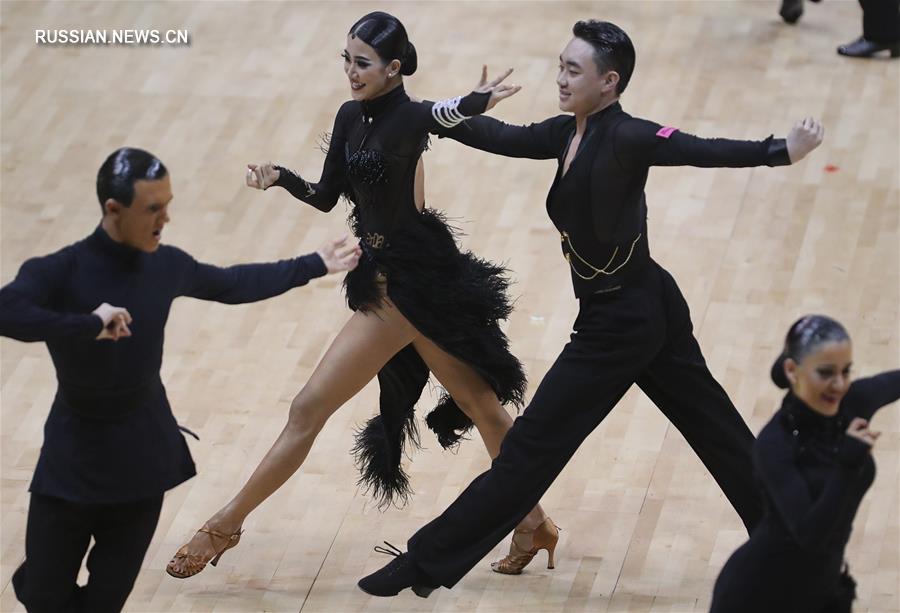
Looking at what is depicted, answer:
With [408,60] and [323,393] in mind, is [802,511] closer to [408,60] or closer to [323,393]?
[323,393]

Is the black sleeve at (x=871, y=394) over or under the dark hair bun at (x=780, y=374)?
under

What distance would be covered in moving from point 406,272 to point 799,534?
1.56 m

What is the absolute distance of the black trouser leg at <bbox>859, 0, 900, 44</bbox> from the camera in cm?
795

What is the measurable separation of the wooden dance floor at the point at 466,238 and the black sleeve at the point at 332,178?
108 cm

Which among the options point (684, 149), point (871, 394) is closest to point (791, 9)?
point (684, 149)

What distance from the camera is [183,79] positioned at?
8008 mm

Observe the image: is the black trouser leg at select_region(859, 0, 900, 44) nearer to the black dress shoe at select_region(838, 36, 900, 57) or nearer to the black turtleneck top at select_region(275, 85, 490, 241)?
the black dress shoe at select_region(838, 36, 900, 57)

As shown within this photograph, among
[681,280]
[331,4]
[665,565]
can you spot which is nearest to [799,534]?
[665,565]

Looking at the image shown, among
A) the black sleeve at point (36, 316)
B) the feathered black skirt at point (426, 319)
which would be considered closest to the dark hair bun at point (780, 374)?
the feathered black skirt at point (426, 319)

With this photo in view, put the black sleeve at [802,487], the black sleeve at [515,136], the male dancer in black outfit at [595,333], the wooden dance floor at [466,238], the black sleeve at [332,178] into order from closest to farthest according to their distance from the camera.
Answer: the black sleeve at [802,487]
the male dancer in black outfit at [595,333]
the black sleeve at [515,136]
the black sleeve at [332,178]
the wooden dance floor at [466,238]

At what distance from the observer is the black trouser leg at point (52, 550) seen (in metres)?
3.93

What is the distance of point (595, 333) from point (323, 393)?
82 cm

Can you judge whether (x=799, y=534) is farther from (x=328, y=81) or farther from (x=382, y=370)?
(x=328, y=81)

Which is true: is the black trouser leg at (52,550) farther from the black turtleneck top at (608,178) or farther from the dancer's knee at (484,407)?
the black turtleneck top at (608,178)
